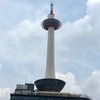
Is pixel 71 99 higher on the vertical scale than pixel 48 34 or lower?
lower

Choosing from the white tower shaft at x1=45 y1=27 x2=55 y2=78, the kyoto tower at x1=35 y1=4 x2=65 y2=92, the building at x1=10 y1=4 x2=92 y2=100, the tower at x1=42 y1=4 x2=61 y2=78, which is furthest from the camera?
the tower at x1=42 y1=4 x2=61 y2=78

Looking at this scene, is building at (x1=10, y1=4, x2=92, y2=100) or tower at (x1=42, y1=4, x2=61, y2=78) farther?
tower at (x1=42, y1=4, x2=61, y2=78)

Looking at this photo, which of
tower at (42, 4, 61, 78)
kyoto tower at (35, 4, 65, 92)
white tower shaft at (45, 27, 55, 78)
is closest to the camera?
kyoto tower at (35, 4, 65, 92)

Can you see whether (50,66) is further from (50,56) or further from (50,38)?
(50,38)

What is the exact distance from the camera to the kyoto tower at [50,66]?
322ft

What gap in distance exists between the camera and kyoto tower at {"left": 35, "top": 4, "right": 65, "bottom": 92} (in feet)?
322

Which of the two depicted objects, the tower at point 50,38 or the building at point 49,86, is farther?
the tower at point 50,38

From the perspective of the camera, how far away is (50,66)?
10681 cm

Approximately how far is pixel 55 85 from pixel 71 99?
10.6 meters

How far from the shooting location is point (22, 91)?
93375mm

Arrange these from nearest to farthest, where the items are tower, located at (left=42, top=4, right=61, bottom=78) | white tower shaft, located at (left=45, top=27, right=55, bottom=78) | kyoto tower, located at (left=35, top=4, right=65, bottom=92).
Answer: kyoto tower, located at (left=35, top=4, right=65, bottom=92), white tower shaft, located at (left=45, top=27, right=55, bottom=78), tower, located at (left=42, top=4, right=61, bottom=78)

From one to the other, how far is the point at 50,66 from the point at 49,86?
1197cm

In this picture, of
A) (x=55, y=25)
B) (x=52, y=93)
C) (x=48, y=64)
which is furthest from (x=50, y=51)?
(x=52, y=93)

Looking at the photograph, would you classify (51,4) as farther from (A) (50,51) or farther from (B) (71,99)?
(B) (71,99)
